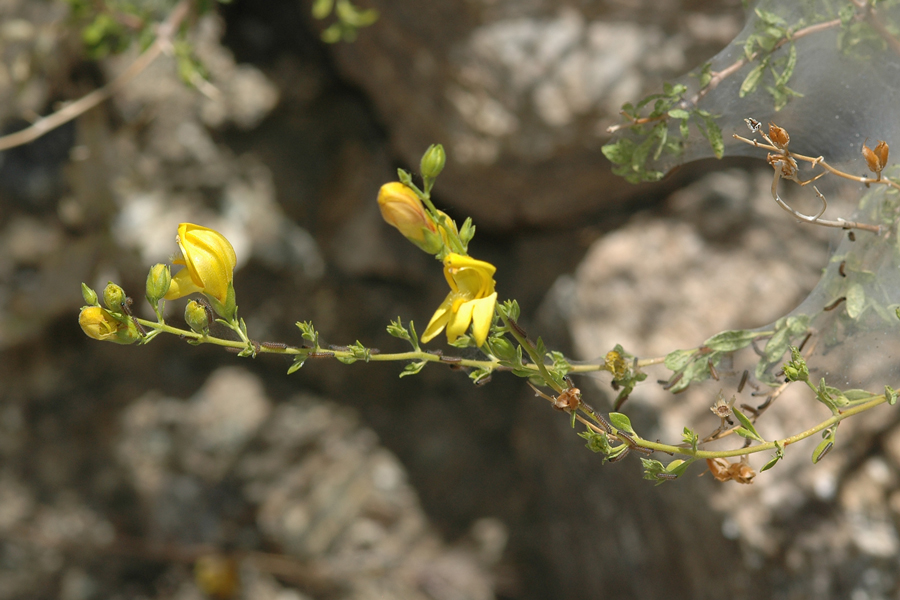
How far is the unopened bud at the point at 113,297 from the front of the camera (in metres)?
0.63

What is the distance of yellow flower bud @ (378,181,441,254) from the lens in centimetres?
69

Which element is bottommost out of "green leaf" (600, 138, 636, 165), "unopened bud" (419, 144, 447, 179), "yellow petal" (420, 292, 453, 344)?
"yellow petal" (420, 292, 453, 344)

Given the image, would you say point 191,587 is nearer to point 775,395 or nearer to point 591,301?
point 591,301

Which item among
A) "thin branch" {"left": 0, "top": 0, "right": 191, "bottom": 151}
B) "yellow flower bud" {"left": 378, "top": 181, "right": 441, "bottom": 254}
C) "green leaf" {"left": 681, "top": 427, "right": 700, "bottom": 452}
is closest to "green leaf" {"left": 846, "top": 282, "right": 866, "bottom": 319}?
"green leaf" {"left": 681, "top": 427, "right": 700, "bottom": 452}

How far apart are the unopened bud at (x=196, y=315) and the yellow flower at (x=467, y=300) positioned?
22 cm

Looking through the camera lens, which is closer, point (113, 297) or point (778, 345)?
point (113, 297)

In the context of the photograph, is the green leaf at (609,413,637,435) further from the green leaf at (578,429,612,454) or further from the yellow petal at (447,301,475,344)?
the yellow petal at (447,301,475,344)

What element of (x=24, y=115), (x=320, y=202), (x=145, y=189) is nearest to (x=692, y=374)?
(x=320, y=202)

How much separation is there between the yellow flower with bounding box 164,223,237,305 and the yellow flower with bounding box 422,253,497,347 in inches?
8.7

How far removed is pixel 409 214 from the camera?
2.26 ft

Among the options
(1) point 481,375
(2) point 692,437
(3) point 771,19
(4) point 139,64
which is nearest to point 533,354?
(1) point 481,375

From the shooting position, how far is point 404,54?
169cm

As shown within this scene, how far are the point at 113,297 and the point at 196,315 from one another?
0.08 m

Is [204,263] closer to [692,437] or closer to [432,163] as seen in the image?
[432,163]
